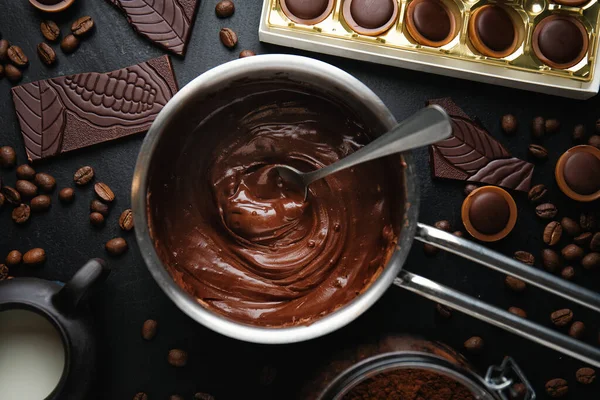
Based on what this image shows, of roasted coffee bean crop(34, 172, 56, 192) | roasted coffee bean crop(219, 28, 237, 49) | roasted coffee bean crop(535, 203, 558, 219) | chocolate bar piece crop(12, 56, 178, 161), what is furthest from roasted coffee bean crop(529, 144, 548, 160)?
roasted coffee bean crop(34, 172, 56, 192)

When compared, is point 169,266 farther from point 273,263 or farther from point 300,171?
point 300,171

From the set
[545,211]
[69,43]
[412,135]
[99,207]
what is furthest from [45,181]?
[545,211]

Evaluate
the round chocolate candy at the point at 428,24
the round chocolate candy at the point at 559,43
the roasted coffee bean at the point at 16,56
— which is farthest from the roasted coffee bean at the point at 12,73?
the round chocolate candy at the point at 559,43

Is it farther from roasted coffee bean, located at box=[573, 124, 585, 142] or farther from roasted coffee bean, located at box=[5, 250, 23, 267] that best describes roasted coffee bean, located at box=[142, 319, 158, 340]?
roasted coffee bean, located at box=[573, 124, 585, 142]

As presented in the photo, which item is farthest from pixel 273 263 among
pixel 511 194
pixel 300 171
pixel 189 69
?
pixel 511 194

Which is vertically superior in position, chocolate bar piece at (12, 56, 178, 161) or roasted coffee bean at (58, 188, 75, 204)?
chocolate bar piece at (12, 56, 178, 161)

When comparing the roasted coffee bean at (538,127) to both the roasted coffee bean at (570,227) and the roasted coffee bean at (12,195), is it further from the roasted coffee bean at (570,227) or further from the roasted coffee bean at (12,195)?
the roasted coffee bean at (12,195)

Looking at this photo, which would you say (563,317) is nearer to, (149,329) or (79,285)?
(149,329)
